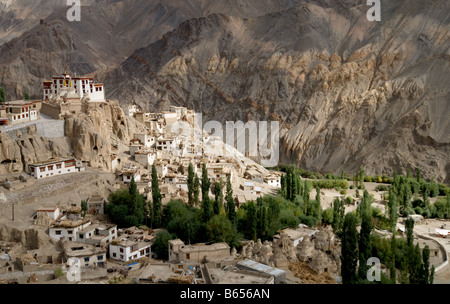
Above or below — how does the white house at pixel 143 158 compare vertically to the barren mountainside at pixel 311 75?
below

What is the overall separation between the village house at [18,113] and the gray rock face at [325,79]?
34.6m

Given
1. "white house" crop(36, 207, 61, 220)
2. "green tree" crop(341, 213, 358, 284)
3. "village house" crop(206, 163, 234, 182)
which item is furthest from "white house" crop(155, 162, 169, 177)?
"green tree" crop(341, 213, 358, 284)

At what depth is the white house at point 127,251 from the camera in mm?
29984

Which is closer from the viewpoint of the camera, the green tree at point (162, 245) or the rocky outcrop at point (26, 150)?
the green tree at point (162, 245)

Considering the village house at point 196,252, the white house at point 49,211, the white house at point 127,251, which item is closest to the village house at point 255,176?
the village house at point 196,252

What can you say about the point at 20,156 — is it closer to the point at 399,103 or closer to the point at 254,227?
the point at 254,227

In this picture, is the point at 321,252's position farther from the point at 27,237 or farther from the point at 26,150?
the point at 26,150

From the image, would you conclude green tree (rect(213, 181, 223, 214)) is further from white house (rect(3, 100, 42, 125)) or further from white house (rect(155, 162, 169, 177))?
white house (rect(3, 100, 42, 125))

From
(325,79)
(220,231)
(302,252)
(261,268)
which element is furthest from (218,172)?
Result: (325,79)

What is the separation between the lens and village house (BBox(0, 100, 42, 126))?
3922 centimetres

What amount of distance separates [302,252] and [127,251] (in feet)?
30.2

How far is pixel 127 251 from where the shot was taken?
2998cm

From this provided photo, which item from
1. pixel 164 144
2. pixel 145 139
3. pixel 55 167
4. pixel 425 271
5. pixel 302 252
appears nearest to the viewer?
pixel 425 271

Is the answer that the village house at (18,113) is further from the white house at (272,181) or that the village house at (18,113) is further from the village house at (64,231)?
the white house at (272,181)
